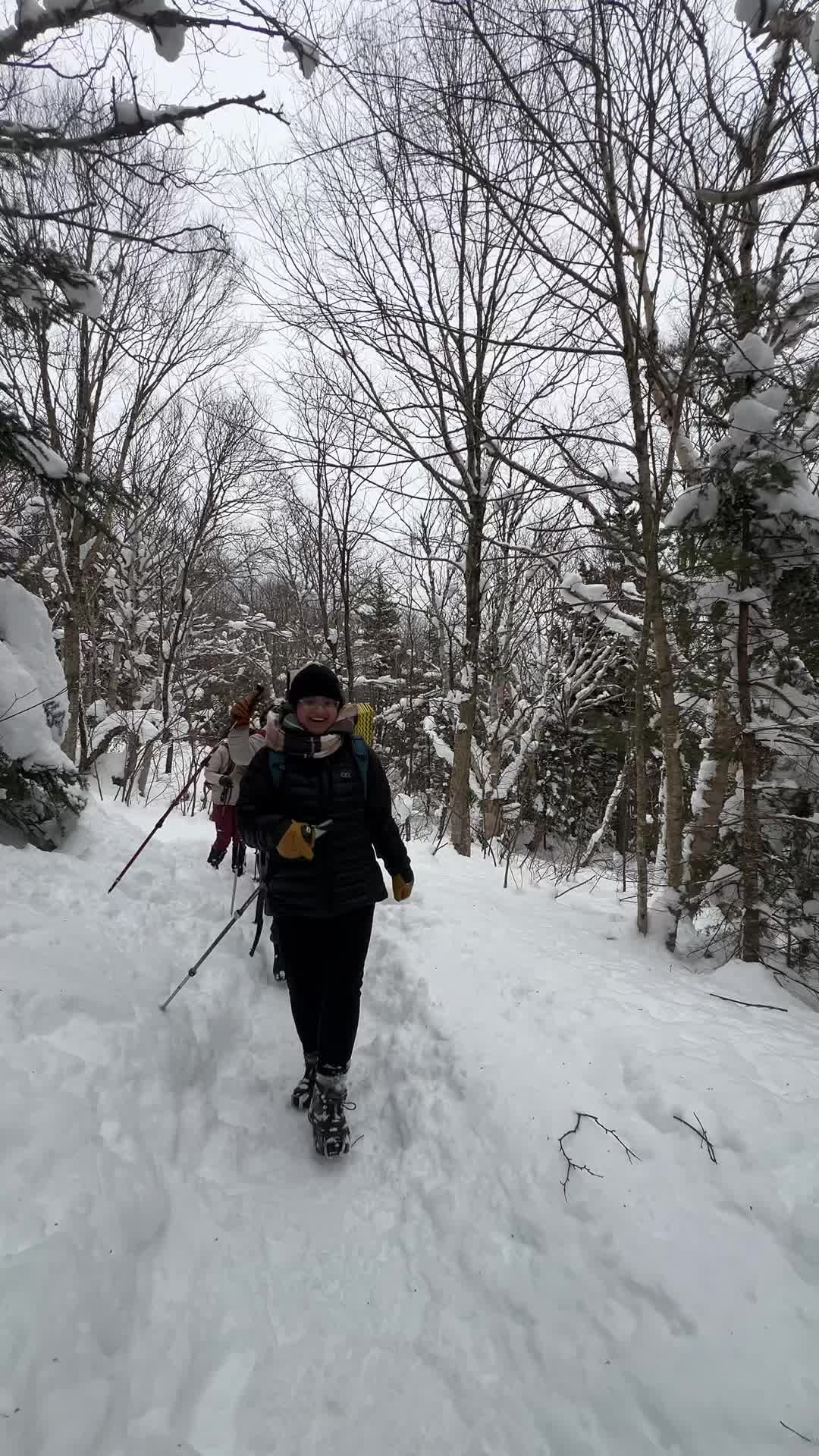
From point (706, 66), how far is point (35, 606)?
18.8 feet

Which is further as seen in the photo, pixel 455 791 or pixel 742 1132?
pixel 455 791

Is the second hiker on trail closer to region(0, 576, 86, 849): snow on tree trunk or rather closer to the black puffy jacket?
region(0, 576, 86, 849): snow on tree trunk

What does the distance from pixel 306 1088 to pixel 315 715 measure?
187cm

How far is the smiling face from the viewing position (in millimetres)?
2812

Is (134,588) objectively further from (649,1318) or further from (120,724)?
(649,1318)

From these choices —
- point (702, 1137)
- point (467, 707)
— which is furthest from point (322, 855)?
point (467, 707)

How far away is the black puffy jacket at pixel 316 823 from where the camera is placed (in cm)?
270

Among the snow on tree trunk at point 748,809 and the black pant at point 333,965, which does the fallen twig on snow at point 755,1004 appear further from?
the black pant at point 333,965

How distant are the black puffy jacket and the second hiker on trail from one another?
1.85 m

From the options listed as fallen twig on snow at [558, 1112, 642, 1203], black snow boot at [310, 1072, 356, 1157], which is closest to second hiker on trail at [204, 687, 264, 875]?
→ black snow boot at [310, 1072, 356, 1157]

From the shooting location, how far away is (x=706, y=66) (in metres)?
3.52

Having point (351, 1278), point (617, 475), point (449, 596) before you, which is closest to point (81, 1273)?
point (351, 1278)

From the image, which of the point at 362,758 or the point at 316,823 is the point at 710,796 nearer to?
the point at 362,758

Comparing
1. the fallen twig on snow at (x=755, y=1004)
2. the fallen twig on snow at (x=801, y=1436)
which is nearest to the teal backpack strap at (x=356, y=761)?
the fallen twig on snow at (x=801, y=1436)
